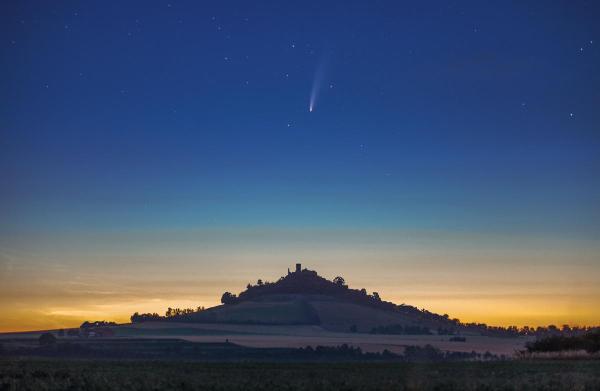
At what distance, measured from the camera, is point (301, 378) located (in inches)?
2181

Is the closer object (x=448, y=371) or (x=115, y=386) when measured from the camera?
(x=115, y=386)

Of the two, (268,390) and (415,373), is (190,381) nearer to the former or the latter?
(268,390)

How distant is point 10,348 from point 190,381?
4974 inches

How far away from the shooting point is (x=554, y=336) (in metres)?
96.4

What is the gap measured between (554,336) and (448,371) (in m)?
38.7

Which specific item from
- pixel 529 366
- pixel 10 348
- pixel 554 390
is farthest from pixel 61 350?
pixel 554 390

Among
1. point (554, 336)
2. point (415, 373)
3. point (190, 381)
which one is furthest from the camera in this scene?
point (554, 336)

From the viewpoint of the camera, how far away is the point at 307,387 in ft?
160

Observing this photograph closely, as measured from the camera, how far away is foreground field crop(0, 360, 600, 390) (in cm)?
4850

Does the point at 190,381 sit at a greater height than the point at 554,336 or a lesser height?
lesser

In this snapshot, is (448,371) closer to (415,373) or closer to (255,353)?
Answer: (415,373)

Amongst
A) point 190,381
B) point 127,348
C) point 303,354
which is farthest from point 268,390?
point 127,348

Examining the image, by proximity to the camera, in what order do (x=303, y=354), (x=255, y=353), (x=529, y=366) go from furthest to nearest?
(x=255, y=353)
(x=303, y=354)
(x=529, y=366)

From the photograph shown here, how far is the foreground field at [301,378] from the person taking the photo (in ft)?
159
